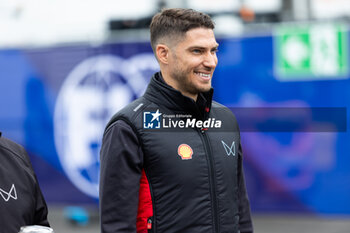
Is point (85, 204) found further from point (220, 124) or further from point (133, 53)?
point (220, 124)

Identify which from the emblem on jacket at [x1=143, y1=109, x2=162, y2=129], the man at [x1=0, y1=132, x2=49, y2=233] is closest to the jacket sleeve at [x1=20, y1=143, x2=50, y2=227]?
the man at [x1=0, y1=132, x2=49, y2=233]

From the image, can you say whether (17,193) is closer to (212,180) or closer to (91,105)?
(212,180)

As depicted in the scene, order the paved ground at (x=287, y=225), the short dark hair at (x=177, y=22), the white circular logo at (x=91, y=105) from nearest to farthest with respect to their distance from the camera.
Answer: the short dark hair at (x=177, y=22), the paved ground at (x=287, y=225), the white circular logo at (x=91, y=105)

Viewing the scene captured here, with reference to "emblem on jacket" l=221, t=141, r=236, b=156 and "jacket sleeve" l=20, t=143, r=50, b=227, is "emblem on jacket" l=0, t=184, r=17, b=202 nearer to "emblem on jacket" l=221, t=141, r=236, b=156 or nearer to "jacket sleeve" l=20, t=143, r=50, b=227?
"jacket sleeve" l=20, t=143, r=50, b=227

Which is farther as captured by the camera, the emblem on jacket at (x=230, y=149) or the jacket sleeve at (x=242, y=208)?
the jacket sleeve at (x=242, y=208)

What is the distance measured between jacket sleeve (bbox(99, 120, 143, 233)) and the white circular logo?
497cm

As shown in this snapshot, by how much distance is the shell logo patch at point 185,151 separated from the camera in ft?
9.75

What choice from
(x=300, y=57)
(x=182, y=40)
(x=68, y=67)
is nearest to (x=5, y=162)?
(x=182, y=40)

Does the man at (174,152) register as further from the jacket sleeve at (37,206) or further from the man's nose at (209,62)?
the jacket sleeve at (37,206)

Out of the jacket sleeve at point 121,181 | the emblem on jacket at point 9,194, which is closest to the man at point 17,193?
the emblem on jacket at point 9,194

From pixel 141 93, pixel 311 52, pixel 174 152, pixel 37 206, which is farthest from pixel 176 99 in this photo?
pixel 141 93

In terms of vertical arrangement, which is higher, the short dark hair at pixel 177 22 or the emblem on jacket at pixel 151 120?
the short dark hair at pixel 177 22

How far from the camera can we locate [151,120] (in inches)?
118

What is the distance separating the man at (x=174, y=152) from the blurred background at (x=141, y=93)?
427cm
